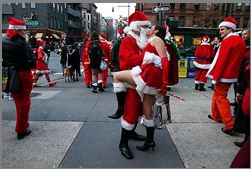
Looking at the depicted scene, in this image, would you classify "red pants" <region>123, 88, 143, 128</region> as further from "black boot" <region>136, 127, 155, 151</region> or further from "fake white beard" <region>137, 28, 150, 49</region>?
"fake white beard" <region>137, 28, 150, 49</region>

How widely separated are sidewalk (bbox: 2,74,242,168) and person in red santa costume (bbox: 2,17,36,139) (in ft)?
1.12

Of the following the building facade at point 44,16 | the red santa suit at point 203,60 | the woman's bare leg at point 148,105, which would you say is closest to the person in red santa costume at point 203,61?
the red santa suit at point 203,60

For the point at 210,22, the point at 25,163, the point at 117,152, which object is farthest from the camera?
the point at 210,22

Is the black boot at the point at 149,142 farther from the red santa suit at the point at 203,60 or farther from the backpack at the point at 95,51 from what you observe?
the red santa suit at the point at 203,60

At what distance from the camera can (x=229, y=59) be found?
423cm

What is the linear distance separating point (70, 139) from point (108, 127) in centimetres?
83

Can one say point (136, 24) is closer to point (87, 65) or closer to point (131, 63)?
point (131, 63)

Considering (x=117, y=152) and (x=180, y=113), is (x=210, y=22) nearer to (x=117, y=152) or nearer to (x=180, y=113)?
(x=180, y=113)

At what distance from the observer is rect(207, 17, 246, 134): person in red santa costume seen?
4180mm

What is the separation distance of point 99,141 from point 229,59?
254cm

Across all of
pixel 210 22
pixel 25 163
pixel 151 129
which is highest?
pixel 210 22

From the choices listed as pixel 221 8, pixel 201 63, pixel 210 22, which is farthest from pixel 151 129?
pixel 221 8

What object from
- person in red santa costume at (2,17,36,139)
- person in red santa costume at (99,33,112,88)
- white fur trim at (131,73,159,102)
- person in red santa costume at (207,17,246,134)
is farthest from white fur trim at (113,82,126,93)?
person in red santa costume at (99,33,112,88)

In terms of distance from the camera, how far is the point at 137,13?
3.54 meters
